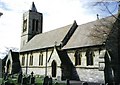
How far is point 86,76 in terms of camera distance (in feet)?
86.0

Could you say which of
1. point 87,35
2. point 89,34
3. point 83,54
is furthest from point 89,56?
point 87,35

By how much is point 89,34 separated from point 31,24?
73.7 ft

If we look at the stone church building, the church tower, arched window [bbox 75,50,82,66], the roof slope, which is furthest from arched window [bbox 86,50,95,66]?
the church tower

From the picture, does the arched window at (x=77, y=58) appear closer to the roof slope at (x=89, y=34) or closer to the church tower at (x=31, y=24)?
the roof slope at (x=89, y=34)

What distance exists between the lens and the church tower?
155 feet

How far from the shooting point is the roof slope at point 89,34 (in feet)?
81.8

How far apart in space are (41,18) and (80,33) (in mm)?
19768

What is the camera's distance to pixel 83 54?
2722 centimetres

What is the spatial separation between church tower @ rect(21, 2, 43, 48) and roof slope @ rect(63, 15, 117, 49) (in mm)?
16813

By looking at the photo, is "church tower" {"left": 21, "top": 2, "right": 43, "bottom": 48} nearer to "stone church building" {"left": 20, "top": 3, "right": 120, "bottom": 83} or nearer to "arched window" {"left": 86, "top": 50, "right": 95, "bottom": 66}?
"stone church building" {"left": 20, "top": 3, "right": 120, "bottom": 83}

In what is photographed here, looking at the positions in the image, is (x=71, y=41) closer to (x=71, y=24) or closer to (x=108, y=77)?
(x=71, y=24)

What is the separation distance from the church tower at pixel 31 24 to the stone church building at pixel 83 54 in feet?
26.6

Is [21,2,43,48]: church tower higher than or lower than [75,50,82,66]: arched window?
higher

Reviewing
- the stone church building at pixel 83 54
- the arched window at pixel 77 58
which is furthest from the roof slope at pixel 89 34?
the arched window at pixel 77 58
